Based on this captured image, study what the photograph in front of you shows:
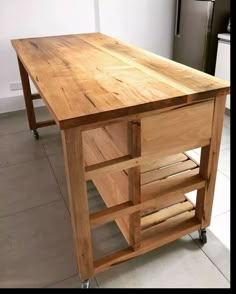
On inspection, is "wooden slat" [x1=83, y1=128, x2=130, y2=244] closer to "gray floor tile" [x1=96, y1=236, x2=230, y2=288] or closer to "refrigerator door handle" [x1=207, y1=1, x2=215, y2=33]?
"gray floor tile" [x1=96, y1=236, x2=230, y2=288]

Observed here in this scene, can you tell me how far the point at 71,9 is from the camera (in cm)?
305

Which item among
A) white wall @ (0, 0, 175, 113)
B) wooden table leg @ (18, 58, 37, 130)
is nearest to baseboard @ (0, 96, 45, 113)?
white wall @ (0, 0, 175, 113)

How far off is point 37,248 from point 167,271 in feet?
2.20

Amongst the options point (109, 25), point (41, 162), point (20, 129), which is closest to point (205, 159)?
point (41, 162)

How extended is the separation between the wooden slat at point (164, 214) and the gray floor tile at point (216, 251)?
0.17 meters

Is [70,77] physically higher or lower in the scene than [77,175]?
higher

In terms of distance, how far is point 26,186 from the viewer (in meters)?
2.01

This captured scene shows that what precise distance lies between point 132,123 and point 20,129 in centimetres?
205

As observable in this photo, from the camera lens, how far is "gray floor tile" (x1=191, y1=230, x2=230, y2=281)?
136 centimetres

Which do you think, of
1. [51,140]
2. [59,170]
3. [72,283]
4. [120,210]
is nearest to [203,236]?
[120,210]

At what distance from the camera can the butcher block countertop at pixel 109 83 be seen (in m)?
0.99

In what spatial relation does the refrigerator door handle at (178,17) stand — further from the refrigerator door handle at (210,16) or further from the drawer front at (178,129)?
the drawer front at (178,129)

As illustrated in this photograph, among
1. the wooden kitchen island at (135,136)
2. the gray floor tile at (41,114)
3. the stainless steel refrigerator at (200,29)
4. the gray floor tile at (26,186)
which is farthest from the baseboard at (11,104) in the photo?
the stainless steel refrigerator at (200,29)

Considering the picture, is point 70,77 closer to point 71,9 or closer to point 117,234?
point 117,234
